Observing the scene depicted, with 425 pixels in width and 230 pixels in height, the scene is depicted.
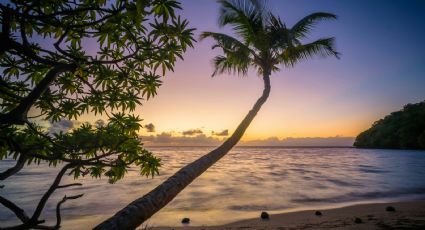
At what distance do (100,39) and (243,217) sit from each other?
8.31 metres

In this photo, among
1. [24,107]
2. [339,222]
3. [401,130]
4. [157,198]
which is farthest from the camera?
[401,130]

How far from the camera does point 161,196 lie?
3.90 meters

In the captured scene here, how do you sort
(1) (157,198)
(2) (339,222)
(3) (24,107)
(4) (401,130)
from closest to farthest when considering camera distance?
(3) (24,107), (1) (157,198), (2) (339,222), (4) (401,130)

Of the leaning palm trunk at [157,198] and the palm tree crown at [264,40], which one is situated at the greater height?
the palm tree crown at [264,40]

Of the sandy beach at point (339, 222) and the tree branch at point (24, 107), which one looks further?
the sandy beach at point (339, 222)

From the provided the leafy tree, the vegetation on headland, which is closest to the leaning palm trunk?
the leafy tree

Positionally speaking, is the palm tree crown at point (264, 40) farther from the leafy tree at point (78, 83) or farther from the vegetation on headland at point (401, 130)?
the vegetation on headland at point (401, 130)

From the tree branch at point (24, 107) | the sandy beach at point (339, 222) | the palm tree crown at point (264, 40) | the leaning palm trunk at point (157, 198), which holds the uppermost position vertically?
the palm tree crown at point (264, 40)

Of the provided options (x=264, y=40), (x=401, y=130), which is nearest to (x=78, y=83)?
(x=264, y=40)

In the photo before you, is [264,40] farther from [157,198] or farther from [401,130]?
[401,130]

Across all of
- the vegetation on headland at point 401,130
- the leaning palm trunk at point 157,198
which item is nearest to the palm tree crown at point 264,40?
the leaning palm trunk at point 157,198

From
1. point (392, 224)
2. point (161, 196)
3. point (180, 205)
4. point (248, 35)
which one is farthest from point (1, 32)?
point (180, 205)

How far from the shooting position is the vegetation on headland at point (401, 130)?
2427 inches

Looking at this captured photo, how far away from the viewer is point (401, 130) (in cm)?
6681
